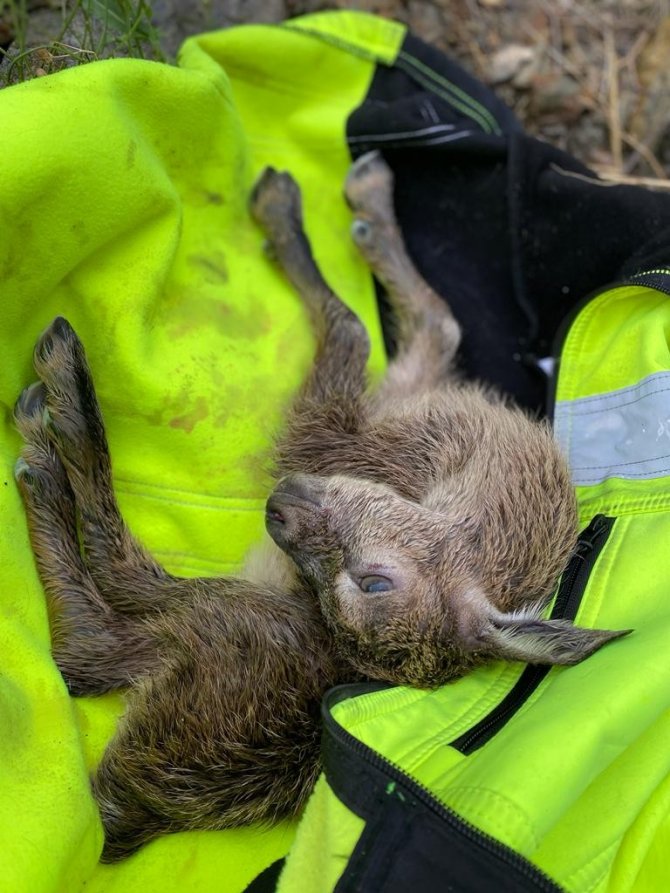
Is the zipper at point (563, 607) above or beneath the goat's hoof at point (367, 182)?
beneath

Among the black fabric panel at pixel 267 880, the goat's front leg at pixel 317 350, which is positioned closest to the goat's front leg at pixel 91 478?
the goat's front leg at pixel 317 350

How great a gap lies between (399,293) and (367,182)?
0.48 m

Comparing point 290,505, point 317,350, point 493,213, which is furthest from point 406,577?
point 493,213

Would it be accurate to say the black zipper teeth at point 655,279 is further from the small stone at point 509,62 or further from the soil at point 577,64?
the small stone at point 509,62

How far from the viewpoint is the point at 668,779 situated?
1.94 metres

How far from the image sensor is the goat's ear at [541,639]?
2150 mm

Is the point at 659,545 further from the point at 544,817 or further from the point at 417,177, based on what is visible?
the point at 417,177

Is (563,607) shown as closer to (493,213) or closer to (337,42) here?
(493,213)

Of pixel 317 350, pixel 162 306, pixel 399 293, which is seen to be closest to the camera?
pixel 162 306

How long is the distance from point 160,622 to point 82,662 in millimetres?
262

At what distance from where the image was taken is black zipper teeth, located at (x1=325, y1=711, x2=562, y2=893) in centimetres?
161

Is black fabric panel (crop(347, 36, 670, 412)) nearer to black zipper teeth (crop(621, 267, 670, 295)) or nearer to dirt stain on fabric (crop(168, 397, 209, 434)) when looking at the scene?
black zipper teeth (crop(621, 267, 670, 295))

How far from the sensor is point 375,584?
2457 mm

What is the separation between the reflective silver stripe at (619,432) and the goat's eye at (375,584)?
87 centimetres
